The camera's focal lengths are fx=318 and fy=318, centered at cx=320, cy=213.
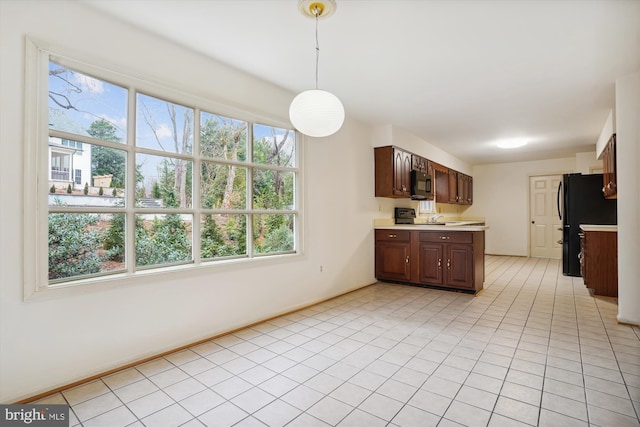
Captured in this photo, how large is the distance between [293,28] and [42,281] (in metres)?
2.39

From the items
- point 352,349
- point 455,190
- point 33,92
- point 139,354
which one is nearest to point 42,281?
point 139,354

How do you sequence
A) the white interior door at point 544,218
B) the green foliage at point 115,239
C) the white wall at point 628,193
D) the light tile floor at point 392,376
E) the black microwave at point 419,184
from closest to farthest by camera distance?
the light tile floor at point 392,376, the green foliage at point 115,239, the white wall at point 628,193, the black microwave at point 419,184, the white interior door at point 544,218

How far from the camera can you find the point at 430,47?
8.76 feet

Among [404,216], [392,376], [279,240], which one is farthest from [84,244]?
[404,216]

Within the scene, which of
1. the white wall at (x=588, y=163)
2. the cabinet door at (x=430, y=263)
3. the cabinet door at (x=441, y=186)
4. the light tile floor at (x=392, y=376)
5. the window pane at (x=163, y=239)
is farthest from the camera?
the cabinet door at (x=441, y=186)

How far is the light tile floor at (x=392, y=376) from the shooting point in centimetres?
174

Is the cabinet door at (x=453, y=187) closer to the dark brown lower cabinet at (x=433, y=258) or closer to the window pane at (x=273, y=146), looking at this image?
the dark brown lower cabinet at (x=433, y=258)

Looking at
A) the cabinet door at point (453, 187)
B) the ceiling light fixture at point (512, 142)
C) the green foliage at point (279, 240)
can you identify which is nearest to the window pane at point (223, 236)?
the green foliage at point (279, 240)

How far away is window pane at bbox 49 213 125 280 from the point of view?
2.07m

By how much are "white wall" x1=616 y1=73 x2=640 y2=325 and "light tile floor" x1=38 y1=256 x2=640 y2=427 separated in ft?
1.04

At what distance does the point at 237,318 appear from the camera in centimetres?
304

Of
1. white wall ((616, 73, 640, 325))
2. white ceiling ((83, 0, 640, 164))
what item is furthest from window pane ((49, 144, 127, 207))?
white wall ((616, 73, 640, 325))

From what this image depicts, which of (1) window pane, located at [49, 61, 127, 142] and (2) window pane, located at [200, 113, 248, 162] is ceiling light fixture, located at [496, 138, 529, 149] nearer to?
(2) window pane, located at [200, 113, 248, 162]

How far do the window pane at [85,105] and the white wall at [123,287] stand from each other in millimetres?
164
